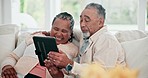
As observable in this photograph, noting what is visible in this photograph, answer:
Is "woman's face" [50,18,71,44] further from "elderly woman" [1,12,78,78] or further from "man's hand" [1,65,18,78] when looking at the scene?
"man's hand" [1,65,18,78]

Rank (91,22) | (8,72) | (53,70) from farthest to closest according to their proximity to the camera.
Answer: (8,72) → (91,22) → (53,70)

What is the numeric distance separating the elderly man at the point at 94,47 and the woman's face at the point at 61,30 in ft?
0.44

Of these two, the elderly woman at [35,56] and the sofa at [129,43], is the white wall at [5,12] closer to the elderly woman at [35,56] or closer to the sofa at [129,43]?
the sofa at [129,43]

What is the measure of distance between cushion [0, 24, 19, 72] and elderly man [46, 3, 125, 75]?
752 millimetres

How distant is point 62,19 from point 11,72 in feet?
1.90

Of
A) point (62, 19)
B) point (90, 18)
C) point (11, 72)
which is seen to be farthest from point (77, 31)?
point (11, 72)

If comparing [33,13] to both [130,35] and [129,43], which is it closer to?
[130,35]

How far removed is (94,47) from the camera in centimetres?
186

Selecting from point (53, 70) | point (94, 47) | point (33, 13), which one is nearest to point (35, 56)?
point (53, 70)

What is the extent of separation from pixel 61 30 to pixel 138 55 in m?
0.64

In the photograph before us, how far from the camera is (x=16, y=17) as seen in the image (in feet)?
11.5

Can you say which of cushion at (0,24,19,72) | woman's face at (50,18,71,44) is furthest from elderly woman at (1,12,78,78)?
cushion at (0,24,19,72)

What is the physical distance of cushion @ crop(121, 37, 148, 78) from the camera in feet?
5.75

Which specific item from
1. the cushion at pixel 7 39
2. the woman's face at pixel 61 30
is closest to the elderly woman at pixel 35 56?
the woman's face at pixel 61 30
